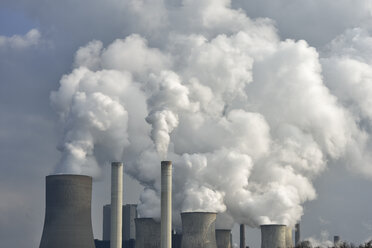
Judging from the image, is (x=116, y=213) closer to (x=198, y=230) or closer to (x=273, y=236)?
(x=198, y=230)

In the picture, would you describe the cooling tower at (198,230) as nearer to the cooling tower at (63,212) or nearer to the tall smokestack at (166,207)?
the tall smokestack at (166,207)

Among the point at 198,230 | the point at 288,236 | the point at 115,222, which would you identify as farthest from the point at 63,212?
the point at 288,236

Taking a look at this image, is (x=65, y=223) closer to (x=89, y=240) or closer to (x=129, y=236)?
(x=89, y=240)

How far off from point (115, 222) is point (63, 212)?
651 cm

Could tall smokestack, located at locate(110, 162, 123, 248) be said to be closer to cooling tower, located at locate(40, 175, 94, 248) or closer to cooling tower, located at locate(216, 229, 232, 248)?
cooling tower, located at locate(40, 175, 94, 248)

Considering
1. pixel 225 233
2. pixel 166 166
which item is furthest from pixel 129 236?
pixel 166 166

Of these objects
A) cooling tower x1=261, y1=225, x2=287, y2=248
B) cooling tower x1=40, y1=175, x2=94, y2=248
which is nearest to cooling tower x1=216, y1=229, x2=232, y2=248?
cooling tower x1=261, y1=225, x2=287, y2=248

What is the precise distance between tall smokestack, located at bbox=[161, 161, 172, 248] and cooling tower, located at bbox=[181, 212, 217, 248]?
4379 millimetres

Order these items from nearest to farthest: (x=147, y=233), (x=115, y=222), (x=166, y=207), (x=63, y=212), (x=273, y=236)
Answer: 1. (x=166, y=207)
2. (x=63, y=212)
3. (x=115, y=222)
4. (x=273, y=236)
5. (x=147, y=233)

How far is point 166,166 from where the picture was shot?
72625mm

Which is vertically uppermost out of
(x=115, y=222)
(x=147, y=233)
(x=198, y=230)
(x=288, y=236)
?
(x=115, y=222)

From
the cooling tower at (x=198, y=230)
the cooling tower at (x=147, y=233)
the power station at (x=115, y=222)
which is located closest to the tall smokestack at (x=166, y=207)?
the power station at (x=115, y=222)

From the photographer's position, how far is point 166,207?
71.3 metres

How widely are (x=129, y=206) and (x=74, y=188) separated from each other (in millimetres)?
31809
